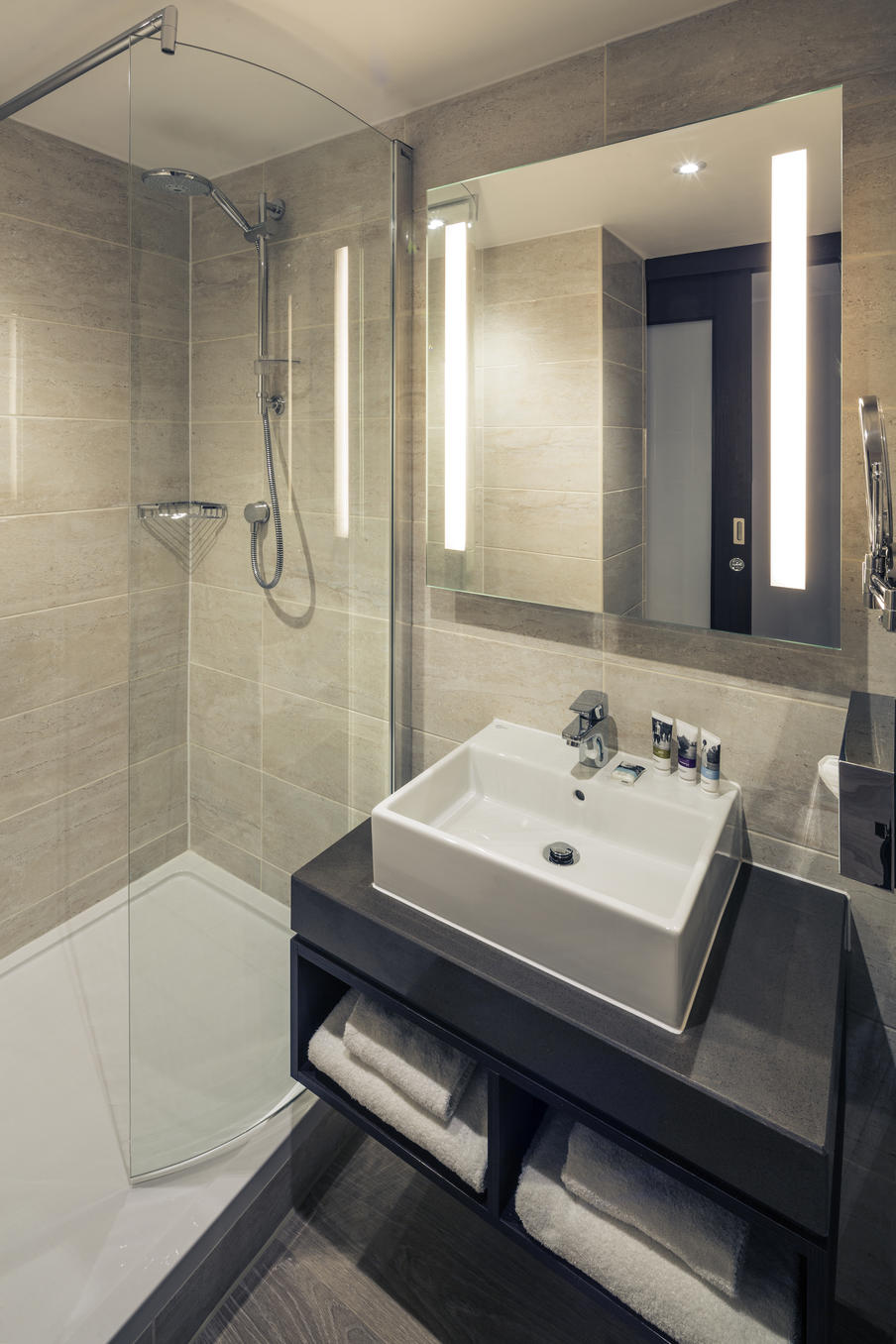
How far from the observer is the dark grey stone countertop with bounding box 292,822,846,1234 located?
0.94 meters

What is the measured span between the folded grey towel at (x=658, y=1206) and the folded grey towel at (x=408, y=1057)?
0.71 feet

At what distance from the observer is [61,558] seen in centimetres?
208

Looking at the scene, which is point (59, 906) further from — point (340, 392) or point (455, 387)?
point (455, 387)

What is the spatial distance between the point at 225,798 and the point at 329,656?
0.39 m

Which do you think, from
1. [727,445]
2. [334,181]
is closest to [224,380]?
[334,181]

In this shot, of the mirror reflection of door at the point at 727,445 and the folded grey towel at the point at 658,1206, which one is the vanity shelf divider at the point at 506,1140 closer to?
the folded grey towel at the point at 658,1206

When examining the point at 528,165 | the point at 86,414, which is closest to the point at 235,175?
the point at 528,165

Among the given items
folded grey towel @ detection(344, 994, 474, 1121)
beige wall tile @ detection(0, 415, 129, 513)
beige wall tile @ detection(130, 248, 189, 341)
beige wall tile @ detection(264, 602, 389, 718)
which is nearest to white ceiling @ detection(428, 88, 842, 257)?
beige wall tile @ detection(130, 248, 189, 341)

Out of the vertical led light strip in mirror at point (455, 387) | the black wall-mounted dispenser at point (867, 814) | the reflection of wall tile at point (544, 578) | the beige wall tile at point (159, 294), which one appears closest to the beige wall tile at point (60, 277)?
the beige wall tile at point (159, 294)

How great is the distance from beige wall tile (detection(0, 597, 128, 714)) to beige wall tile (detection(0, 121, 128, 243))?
104 cm

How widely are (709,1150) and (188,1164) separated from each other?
1136 mm

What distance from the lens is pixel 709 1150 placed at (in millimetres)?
966

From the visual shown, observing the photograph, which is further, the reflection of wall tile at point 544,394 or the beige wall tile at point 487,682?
the beige wall tile at point 487,682

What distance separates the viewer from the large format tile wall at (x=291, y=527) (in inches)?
56.7
